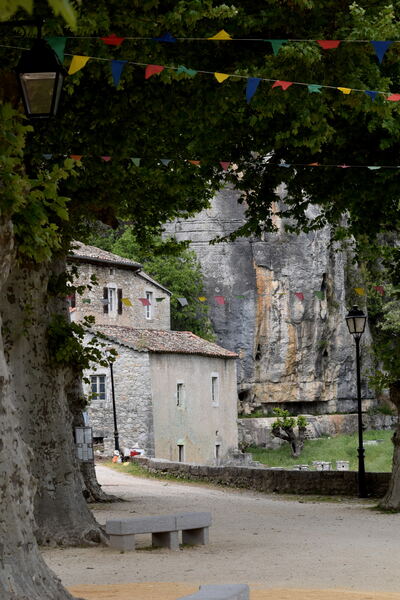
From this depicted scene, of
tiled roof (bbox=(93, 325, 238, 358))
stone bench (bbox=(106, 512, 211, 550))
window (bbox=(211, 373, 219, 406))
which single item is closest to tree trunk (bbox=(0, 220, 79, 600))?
stone bench (bbox=(106, 512, 211, 550))

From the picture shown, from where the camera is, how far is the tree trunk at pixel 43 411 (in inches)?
467

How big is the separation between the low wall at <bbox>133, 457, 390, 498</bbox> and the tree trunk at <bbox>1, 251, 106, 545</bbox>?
9.56 metres

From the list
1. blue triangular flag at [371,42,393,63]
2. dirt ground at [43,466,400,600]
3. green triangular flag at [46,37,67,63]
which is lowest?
dirt ground at [43,466,400,600]

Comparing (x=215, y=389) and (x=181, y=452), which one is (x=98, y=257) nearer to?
(x=215, y=389)

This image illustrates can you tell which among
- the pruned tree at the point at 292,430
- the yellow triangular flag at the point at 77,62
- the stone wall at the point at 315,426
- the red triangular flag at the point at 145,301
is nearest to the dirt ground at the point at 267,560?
the yellow triangular flag at the point at 77,62

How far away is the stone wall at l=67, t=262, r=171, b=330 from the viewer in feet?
153

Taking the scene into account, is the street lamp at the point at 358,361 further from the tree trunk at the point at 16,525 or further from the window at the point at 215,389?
the window at the point at 215,389

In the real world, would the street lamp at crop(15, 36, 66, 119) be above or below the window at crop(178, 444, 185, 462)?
above

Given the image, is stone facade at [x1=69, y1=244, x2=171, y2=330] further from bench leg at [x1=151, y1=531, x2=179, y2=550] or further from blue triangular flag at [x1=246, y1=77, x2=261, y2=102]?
blue triangular flag at [x1=246, y1=77, x2=261, y2=102]

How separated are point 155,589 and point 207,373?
37.6 metres

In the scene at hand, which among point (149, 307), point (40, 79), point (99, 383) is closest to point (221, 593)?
point (40, 79)

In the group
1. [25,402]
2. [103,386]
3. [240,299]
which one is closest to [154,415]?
[103,386]

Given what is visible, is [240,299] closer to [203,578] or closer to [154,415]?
[154,415]

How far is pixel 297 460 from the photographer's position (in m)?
52.7
